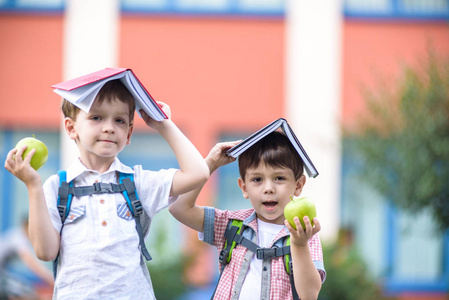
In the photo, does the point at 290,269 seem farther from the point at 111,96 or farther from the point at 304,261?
the point at 111,96

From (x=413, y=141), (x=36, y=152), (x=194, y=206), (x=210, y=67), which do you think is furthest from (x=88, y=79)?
(x=210, y=67)

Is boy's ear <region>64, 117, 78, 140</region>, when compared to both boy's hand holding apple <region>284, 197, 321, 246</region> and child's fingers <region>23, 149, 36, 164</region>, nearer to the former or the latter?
child's fingers <region>23, 149, 36, 164</region>

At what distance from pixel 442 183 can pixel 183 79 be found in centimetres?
460

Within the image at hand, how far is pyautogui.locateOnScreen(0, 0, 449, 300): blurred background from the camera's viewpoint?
390 inches

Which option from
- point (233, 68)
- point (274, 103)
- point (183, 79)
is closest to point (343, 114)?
point (274, 103)

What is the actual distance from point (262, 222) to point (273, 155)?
325mm

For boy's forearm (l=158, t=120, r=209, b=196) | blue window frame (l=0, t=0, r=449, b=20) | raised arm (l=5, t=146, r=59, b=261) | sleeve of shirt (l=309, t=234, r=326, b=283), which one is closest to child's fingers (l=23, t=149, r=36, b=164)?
raised arm (l=5, t=146, r=59, b=261)

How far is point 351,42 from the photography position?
32.8 ft

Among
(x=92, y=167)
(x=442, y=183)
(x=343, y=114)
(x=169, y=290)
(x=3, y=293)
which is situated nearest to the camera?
(x=92, y=167)

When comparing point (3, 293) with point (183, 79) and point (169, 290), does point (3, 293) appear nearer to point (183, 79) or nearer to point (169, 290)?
point (169, 290)

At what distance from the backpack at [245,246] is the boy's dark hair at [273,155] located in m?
0.24

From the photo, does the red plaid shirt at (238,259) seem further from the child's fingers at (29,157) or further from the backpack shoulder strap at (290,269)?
the child's fingers at (29,157)

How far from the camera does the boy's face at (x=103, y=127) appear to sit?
2670 millimetres

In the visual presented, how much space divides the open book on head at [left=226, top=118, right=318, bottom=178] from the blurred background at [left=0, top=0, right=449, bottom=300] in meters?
6.87
